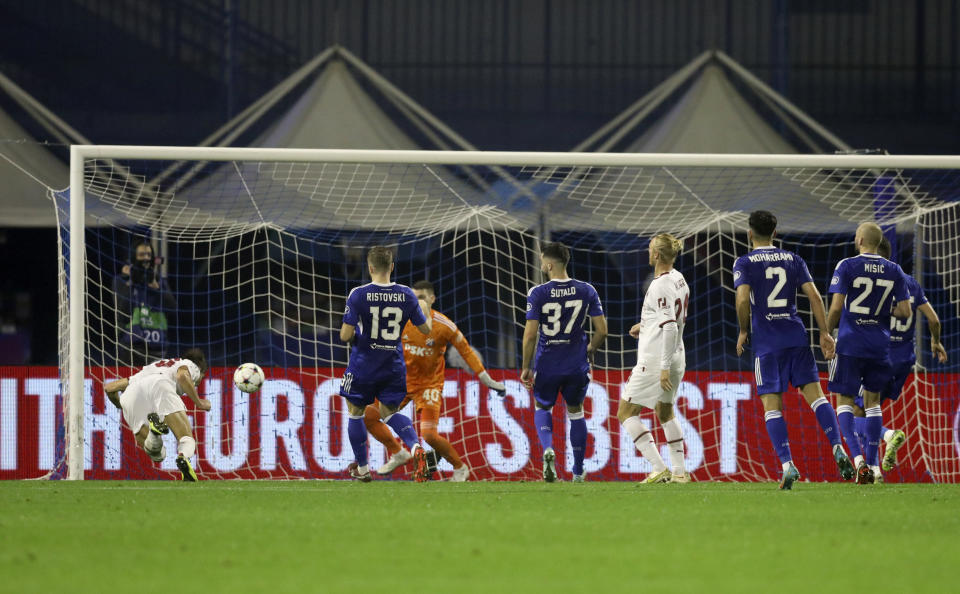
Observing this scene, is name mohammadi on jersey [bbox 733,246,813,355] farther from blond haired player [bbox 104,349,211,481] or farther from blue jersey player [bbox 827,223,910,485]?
blond haired player [bbox 104,349,211,481]

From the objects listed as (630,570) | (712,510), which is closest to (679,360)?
(712,510)

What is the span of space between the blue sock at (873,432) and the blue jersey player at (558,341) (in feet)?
6.64

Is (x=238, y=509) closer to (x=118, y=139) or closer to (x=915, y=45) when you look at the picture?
(x=118, y=139)

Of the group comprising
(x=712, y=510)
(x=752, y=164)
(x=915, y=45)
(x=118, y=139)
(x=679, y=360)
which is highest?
(x=915, y=45)

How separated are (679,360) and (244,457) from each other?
398 centimetres

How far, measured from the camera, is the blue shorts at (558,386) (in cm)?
1008

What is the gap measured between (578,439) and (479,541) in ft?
15.7

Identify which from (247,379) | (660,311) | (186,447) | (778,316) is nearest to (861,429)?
(778,316)

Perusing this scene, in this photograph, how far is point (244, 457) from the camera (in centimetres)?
1153

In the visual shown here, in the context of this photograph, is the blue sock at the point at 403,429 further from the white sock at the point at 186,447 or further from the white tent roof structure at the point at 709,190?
the white tent roof structure at the point at 709,190

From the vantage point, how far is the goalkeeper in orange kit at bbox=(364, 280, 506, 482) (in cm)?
1014

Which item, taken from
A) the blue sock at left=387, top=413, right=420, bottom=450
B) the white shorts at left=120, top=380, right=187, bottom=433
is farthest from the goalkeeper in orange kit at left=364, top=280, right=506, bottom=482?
the white shorts at left=120, top=380, right=187, bottom=433

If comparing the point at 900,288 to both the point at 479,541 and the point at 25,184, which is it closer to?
the point at 479,541

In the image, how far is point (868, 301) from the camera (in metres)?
9.26
